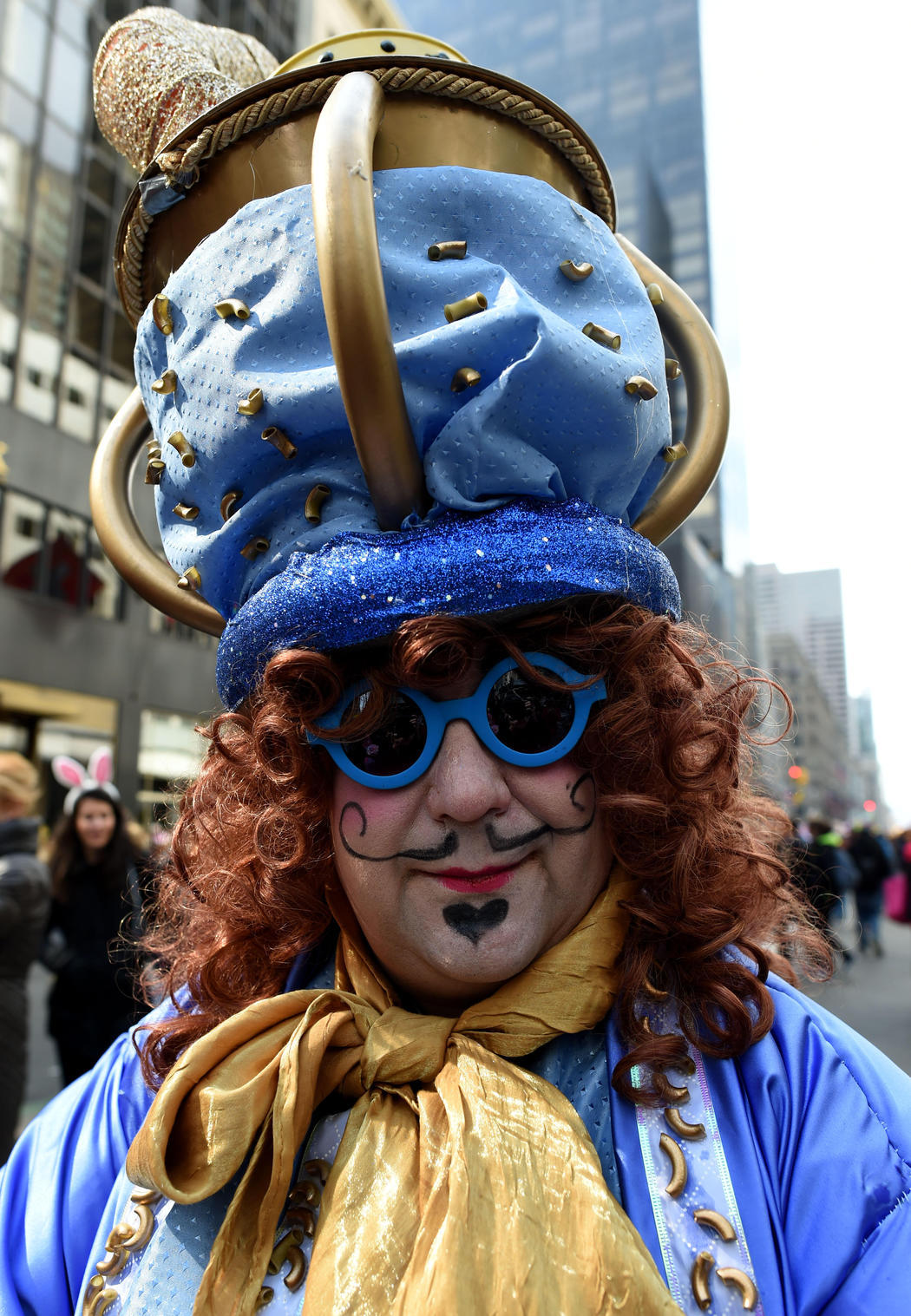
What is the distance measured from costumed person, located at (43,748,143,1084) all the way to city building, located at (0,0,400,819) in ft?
31.9

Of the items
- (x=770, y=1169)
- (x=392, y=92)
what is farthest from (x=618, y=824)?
(x=392, y=92)

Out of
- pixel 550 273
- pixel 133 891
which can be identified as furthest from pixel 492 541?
pixel 133 891

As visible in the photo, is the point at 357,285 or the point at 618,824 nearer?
the point at 357,285

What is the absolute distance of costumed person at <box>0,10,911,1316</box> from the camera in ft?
3.84

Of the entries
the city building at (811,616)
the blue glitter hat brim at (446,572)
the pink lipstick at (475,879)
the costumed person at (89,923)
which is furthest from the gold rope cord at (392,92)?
the city building at (811,616)

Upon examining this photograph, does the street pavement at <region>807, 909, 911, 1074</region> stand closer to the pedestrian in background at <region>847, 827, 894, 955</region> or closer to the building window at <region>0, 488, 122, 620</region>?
the pedestrian in background at <region>847, 827, 894, 955</region>

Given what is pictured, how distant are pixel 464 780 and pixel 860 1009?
736 cm

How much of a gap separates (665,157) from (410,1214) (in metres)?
58.7

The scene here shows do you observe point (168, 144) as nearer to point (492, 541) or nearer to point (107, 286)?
point (492, 541)

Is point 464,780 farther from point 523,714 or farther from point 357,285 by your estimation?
point 357,285

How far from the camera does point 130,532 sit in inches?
69.2

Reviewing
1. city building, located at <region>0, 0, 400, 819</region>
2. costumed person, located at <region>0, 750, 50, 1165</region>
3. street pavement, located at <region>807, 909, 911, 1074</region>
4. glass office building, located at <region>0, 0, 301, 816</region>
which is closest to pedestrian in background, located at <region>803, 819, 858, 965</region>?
street pavement, located at <region>807, 909, 911, 1074</region>

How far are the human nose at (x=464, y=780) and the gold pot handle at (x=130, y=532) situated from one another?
59cm

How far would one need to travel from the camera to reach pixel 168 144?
146 cm
